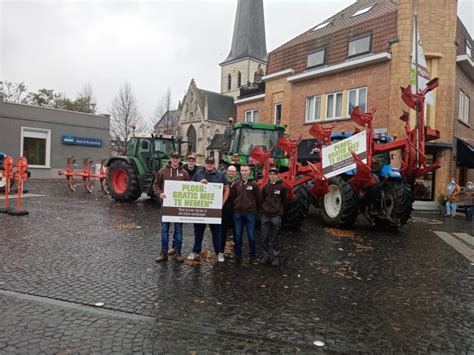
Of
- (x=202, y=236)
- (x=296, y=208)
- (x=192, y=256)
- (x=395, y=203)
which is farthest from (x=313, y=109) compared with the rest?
(x=192, y=256)

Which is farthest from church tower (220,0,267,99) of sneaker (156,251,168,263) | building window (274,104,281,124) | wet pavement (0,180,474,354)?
sneaker (156,251,168,263)

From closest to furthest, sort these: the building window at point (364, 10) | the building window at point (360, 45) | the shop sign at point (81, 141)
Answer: the building window at point (360, 45) → the building window at point (364, 10) → the shop sign at point (81, 141)

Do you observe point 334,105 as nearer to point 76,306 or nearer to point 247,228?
point 247,228

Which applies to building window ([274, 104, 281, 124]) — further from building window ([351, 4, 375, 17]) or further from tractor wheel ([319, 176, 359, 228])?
tractor wheel ([319, 176, 359, 228])

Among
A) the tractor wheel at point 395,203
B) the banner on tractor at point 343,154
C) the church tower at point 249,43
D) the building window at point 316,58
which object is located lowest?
the tractor wheel at point 395,203

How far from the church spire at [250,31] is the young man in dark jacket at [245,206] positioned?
5229cm

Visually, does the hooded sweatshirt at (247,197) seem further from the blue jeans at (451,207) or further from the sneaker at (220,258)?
the blue jeans at (451,207)

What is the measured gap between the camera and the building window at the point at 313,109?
798 inches

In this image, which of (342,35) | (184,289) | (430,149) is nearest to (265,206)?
(184,289)

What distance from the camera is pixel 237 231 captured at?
6.56 meters

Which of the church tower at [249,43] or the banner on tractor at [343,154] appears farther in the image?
the church tower at [249,43]

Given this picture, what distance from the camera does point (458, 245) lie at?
8.97 meters

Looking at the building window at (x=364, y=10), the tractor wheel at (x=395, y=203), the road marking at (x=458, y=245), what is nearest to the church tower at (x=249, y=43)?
the building window at (x=364, y=10)

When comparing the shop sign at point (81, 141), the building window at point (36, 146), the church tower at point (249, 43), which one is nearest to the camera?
the building window at point (36, 146)
